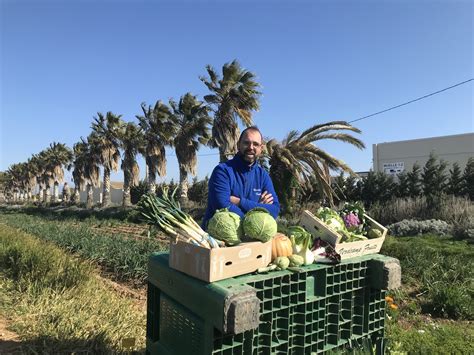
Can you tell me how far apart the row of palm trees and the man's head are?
12.6 meters

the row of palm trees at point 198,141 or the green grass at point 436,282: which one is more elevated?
the row of palm trees at point 198,141

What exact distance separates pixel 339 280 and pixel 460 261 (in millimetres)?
5771

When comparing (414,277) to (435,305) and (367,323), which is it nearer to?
(435,305)

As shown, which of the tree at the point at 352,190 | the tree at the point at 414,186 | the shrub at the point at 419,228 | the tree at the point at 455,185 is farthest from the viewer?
the tree at the point at 352,190

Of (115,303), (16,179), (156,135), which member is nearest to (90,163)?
(156,135)

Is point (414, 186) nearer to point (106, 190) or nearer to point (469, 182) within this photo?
point (469, 182)

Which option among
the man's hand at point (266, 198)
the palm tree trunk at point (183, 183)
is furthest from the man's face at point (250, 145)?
the palm tree trunk at point (183, 183)

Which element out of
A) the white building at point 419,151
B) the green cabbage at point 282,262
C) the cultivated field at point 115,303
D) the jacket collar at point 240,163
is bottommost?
the cultivated field at point 115,303

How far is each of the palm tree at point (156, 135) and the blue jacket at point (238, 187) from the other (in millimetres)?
25780

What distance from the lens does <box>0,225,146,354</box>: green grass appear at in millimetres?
4047

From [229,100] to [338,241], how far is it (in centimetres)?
1900

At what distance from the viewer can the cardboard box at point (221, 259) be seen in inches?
82.9

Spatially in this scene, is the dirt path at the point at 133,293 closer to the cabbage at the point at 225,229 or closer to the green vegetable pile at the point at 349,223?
the green vegetable pile at the point at 349,223

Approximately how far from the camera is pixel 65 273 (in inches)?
232
